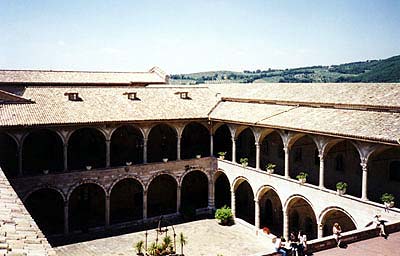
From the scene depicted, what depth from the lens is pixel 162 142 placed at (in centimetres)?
3622

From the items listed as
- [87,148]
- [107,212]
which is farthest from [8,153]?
[107,212]

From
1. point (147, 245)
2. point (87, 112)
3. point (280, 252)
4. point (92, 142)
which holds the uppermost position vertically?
point (87, 112)

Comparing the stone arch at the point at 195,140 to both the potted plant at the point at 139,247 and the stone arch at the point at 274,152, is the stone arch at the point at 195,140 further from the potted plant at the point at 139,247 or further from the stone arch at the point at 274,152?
the potted plant at the point at 139,247

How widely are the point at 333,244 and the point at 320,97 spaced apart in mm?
14232

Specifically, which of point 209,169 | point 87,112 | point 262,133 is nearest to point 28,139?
point 87,112

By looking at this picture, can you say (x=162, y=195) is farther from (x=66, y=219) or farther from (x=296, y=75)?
(x=296, y=75)

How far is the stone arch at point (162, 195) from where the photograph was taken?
117 feet

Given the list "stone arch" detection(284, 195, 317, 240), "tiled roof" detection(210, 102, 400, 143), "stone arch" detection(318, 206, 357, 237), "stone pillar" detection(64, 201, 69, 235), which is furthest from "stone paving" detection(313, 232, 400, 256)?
Result: "stone pillar" detection(64, 201, 69, 235)

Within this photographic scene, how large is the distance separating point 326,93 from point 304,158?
4714 millimetres

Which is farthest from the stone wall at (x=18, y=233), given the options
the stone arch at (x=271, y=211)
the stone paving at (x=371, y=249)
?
the stone arch at (x=271, y=211)

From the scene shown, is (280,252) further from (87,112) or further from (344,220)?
(87,112)

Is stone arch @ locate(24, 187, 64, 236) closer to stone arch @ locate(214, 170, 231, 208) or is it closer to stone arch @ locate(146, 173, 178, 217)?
stone arch @ locate(146, 173, 178, 217)

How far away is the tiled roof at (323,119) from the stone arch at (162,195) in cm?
690

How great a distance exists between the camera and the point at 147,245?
2881cm
